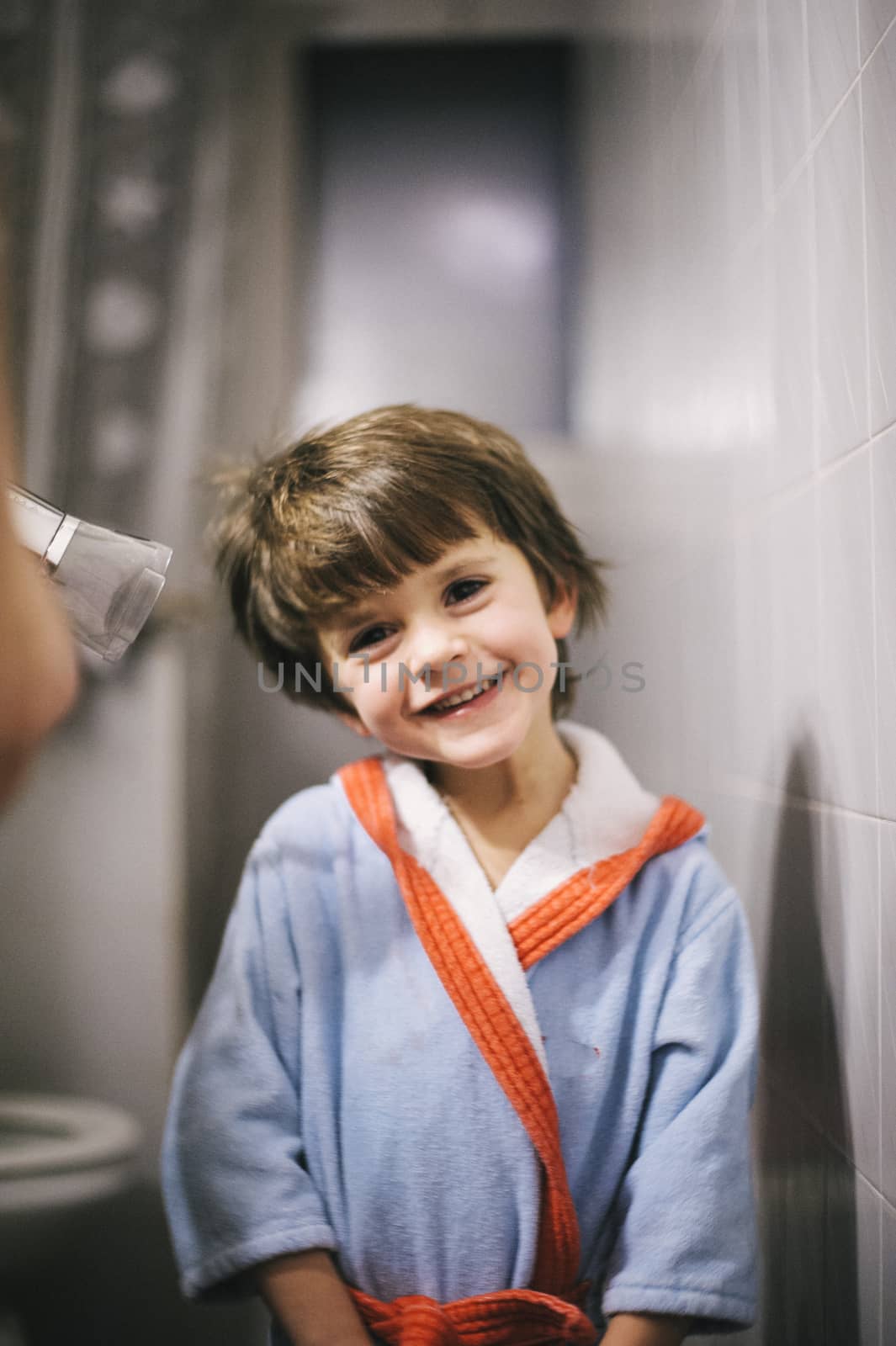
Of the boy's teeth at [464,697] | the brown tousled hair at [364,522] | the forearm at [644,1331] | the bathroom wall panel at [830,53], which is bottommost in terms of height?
the forearm at [644,1331]

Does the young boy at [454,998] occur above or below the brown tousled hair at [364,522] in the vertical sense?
below

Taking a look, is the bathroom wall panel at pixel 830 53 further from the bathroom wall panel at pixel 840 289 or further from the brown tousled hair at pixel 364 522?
the brown tousled hair at pixel 364 522

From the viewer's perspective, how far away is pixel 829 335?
68cm

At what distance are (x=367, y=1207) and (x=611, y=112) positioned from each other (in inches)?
30.5

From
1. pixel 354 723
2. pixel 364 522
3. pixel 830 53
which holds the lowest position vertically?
pixel 354 723

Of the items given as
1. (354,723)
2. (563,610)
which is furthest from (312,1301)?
(563,610)

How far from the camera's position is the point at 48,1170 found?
2.41ft

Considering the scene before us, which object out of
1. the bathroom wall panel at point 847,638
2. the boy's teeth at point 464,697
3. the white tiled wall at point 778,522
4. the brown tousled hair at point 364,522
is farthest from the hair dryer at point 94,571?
the bathroom wall panel at point 847,638

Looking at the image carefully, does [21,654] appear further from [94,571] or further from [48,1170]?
[48,1170]

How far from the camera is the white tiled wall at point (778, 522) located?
0.64m

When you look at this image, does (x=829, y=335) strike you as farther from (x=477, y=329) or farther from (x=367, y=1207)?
(x=367, y=1207)

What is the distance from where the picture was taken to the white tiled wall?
0.64 metres

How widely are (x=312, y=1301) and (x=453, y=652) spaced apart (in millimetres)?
412

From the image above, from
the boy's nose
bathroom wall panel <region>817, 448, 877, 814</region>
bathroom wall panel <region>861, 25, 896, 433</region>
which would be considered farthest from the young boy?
bathroom wall panel <region>861, 25, 896, 433</region>
